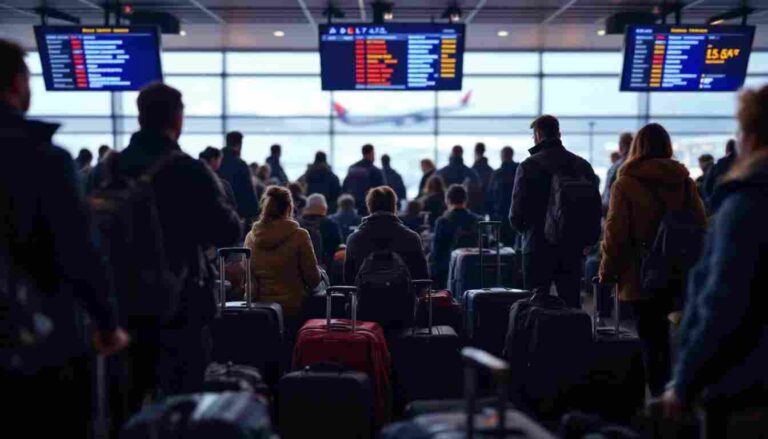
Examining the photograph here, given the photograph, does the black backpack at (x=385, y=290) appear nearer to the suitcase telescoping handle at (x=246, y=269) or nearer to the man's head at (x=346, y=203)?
the suitcase telescoping handle at (x=246, y=269)

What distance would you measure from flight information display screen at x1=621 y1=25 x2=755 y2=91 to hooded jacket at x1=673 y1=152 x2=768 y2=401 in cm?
681

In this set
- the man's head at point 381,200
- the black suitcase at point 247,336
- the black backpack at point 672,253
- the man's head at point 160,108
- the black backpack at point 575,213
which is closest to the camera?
the man's head at point 160,108

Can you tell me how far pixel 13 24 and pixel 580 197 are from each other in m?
9.11

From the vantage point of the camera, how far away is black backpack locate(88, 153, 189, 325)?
8.73 feet

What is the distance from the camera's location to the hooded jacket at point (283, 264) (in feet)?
16.5

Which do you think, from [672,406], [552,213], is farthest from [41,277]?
[552,213]

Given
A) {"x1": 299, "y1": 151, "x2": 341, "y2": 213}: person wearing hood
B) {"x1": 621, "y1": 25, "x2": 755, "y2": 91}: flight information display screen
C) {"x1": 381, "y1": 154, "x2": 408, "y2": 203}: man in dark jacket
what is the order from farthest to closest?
{"x1": 381, "y1": 154, "x2": 408, "y2": 203}: man in dark jacket, {"x1": 299, "y1": 151, "x2": 341, "y2": 213}: person wearing hood, {"x1": 621, "y1": 25, "x2": 755, "y2": 91}: flight information display screen

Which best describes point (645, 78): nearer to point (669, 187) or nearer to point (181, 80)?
point (669, 187)

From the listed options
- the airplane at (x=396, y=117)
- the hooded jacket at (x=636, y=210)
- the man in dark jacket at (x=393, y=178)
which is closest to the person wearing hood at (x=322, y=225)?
the hooded jacket at (x=636, y=210)

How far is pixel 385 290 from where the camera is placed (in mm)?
4793

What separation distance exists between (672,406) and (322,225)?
5.38 m

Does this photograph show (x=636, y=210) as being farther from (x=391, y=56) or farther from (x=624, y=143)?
(x=391, y=56)

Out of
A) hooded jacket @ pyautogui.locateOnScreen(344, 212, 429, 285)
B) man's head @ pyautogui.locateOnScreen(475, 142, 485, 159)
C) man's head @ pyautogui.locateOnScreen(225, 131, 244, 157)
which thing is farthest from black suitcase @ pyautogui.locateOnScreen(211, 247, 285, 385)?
man's head @ pyautogui.locateOnScreen(475, 142, 485, 159)

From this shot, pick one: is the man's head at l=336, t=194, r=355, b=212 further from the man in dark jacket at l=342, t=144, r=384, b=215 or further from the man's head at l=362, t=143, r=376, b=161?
the man's head at l=362, t=143, r=376, b=161
